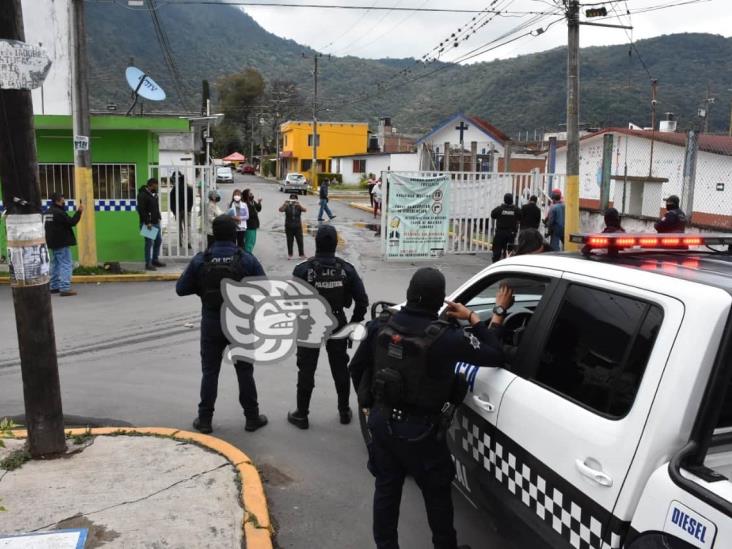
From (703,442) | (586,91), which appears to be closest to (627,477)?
(703,442)

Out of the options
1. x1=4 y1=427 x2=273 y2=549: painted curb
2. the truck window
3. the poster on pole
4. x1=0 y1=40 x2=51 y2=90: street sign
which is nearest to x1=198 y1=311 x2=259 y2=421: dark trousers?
x1=4 y1=427 x2=273 y2=549: painted curb

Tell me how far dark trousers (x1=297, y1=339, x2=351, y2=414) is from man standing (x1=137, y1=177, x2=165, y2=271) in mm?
8489

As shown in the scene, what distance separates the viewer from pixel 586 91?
3287 inches

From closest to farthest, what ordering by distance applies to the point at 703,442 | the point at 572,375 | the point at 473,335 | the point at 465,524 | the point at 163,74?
the point at 703,442, the point at 572,375, the point at 473,335, the point at 465,524, the point at 163,74

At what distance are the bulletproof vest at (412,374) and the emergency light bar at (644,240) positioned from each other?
783 mm

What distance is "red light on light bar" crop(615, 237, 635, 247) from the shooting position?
121 inches

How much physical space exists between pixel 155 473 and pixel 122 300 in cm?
686

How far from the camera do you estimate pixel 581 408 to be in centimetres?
271

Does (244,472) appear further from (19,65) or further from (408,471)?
(19,65)

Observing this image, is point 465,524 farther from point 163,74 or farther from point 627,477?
point 163,74

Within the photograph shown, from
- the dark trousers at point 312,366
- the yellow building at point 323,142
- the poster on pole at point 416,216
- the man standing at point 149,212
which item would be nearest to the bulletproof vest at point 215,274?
the dark trousers at point 312,366

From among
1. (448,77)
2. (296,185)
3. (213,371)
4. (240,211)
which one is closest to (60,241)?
(240,211)

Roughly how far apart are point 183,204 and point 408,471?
12046mm

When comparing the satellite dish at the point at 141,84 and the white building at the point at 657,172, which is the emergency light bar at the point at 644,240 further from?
the white building at the point at 657,172
